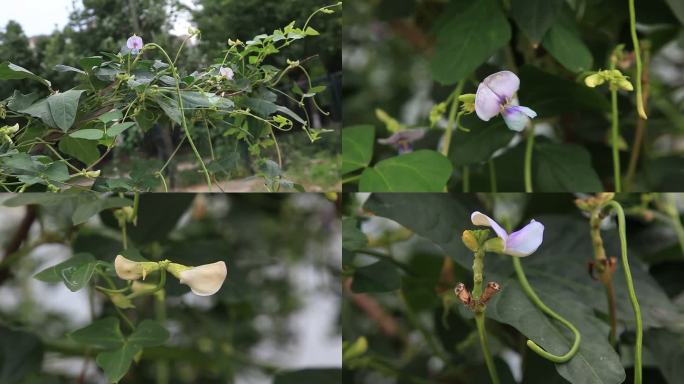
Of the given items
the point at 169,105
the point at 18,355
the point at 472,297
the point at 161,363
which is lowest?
the point at 161,363

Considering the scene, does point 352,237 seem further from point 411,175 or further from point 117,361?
point 117,361

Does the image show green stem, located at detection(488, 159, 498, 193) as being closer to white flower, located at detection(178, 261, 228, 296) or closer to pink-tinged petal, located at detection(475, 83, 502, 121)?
pink-tinged petal, located at detection(475, 83, 502, 121)

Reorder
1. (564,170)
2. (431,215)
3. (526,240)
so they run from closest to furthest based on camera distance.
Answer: (526,240) → (431,215) → (564,170)

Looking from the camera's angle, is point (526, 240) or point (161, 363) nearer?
point (526, 240)

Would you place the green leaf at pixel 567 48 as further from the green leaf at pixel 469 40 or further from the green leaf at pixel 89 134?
the green leaf at pixel 89 134

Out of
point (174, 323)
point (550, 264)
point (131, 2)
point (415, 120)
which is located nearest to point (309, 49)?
point (131, 2)

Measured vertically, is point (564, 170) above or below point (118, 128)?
below

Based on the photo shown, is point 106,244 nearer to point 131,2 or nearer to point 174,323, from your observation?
point 131,2

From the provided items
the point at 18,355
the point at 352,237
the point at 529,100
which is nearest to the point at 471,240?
the point at 352,237
